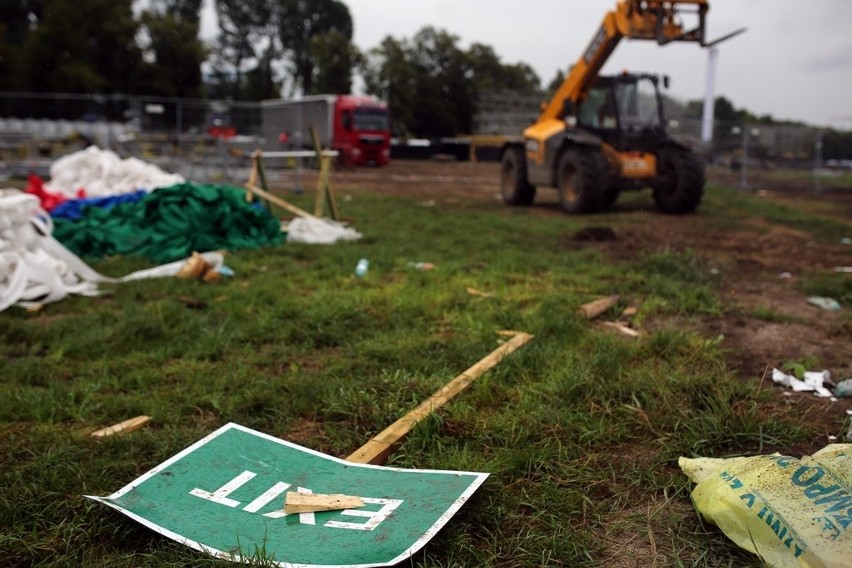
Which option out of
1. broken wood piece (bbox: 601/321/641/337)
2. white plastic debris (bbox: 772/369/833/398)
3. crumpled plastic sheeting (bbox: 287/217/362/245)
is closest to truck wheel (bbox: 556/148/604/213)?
crumpled plastic sheeting (bbox: 287/217/362/245)

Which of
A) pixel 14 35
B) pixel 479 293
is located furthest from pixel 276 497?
pixel 14 35

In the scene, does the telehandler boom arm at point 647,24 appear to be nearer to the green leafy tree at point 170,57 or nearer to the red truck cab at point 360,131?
the red truck cab at point 360,131

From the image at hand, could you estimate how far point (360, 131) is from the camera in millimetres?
30156

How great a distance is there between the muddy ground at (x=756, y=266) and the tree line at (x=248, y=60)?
50.8 ft

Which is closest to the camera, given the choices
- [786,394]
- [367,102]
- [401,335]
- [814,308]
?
[786,394]

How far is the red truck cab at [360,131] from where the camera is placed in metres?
30.0

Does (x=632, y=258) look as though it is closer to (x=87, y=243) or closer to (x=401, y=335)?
(x=401, y=335)

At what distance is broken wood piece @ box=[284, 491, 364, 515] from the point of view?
267 cm

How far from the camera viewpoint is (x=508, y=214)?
13336mm

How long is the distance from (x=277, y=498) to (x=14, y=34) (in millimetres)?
49932

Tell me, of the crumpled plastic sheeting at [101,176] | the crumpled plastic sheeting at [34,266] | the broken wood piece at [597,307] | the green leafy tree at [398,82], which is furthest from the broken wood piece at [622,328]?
the green leafy tree at [398,82]

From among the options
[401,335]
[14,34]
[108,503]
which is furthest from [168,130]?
[14,34]

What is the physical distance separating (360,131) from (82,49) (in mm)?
20750

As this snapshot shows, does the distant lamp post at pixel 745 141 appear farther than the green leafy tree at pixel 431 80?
No
